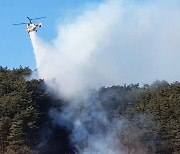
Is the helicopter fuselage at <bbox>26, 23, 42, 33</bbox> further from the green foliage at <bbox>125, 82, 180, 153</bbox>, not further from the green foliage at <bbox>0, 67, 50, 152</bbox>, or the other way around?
the green foliage at <bbox>125, 82, 180, 153</bbox>

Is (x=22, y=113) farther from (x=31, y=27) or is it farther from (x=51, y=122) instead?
(x=31, y=27)

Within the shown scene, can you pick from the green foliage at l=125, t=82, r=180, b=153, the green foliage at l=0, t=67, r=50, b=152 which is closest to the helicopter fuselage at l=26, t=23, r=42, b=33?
the green foliage at l=0, t=67, r=50, b=152

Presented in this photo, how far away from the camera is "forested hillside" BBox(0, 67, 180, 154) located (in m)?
52.8

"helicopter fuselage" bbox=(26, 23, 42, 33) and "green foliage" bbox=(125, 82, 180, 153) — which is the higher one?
"helicopter fuselage" bbox=(26, 23, 42, 33)

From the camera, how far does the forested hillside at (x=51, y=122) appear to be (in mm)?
52844

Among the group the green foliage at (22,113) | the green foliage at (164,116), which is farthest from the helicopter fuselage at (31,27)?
the green foliage at (164,116)

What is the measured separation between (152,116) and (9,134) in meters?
19.0

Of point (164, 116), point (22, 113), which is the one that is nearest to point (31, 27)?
point (22, 113)

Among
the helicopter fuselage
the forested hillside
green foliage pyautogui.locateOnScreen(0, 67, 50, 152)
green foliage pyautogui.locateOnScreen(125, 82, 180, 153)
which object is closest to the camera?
the helicopter fuselage

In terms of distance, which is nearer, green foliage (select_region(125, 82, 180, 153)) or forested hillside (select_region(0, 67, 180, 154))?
forested hillside (select_region(0, 67, 180, 154))

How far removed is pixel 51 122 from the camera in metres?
56.2

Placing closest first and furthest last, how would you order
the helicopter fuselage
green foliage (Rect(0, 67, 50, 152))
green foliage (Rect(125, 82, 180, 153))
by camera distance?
the helicopter fuselage
green foliage (Rect(0, 67, 50, 152))
green foliage (Rect(125, 82, 180, 153))

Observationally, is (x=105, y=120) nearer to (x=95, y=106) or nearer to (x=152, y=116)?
(x=95, y=106)

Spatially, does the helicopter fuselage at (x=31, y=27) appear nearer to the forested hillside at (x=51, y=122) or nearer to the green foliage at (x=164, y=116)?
the forested hillside at (x=51, y=122)
